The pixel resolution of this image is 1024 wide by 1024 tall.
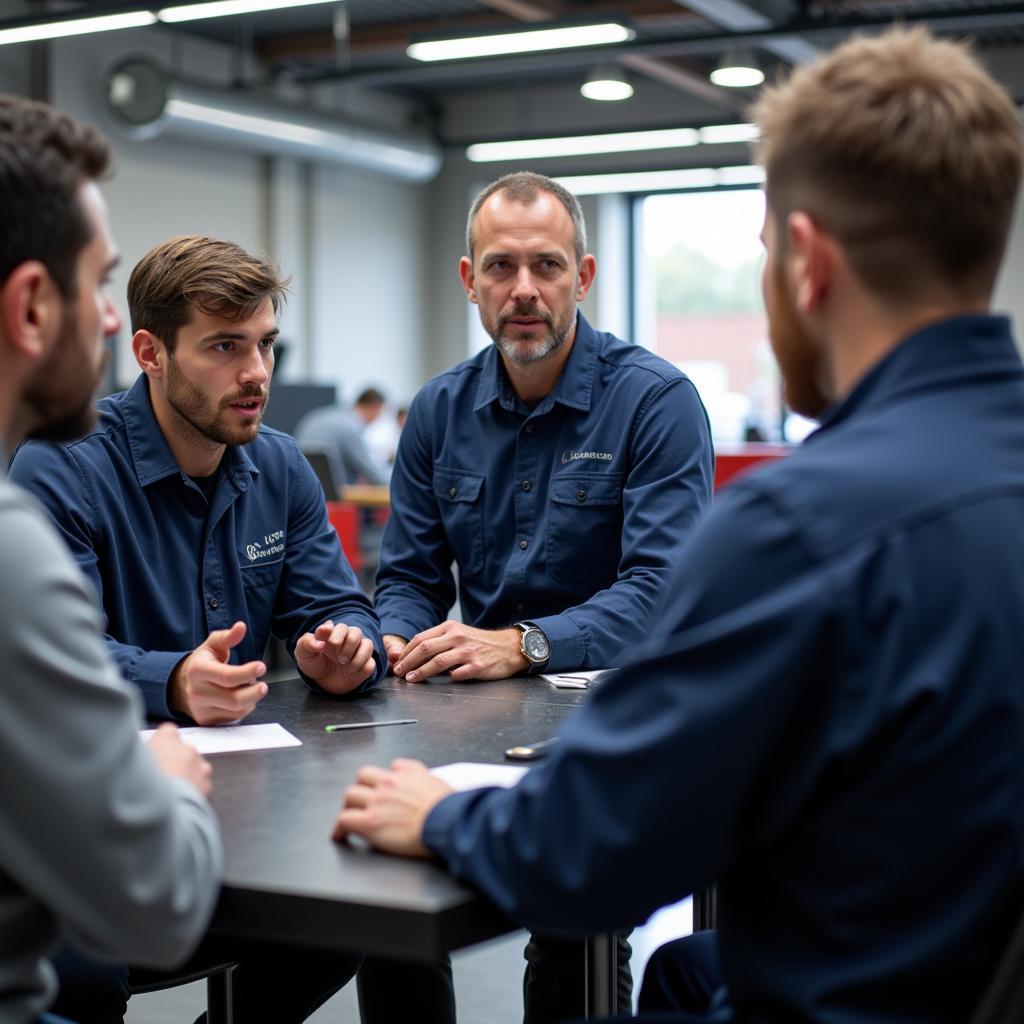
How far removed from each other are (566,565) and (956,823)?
63.1 inches

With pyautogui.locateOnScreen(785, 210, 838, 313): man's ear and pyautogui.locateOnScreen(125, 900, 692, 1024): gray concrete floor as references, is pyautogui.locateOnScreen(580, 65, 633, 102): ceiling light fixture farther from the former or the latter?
pyautogui.locateOnScreen(785, 210, 838, 313): man's ear

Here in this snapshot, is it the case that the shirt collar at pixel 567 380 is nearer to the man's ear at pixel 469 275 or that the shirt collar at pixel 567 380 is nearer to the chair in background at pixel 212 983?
the man's ear at pixel 469 275

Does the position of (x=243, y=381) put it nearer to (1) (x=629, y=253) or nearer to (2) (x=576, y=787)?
(2) (x=576, y=787)

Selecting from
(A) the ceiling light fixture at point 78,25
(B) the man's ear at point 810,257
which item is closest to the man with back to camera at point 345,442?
(A) the ceiling light fixture at point 78,25

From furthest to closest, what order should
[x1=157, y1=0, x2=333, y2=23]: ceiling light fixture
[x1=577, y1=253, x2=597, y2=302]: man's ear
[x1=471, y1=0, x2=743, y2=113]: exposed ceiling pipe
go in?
[x1=471, y1=0, x2=743, y2=113]: exposed ceiling pipe < [x1=157, y1=0, x2=333, y2=23]: ceiling light fixture < [x1=577, y1=253, x2=597, y2=302]: man's ear

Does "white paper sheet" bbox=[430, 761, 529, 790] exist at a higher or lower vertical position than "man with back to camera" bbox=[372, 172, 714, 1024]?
lower

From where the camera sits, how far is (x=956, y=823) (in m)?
1.00

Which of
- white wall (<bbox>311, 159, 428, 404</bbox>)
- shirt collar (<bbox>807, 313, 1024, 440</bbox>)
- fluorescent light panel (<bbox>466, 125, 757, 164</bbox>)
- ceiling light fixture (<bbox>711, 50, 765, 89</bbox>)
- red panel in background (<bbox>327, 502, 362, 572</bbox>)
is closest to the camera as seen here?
shirt collar (<bbox>807, 313, 1024, 440</bbox>)

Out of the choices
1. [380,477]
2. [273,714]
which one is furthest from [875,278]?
[380,477]

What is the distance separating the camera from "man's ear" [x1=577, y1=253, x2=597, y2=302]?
2.79 metres

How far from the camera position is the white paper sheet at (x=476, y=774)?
148 centimetres

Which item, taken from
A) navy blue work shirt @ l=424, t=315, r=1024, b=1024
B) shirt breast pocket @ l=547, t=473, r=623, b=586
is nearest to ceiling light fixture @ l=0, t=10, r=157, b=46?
shirt breast pocket @ l=547, t=473, r=623, b=586

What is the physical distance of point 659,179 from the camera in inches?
462

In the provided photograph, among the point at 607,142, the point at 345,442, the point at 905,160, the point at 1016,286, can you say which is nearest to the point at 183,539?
the point at 905,160
